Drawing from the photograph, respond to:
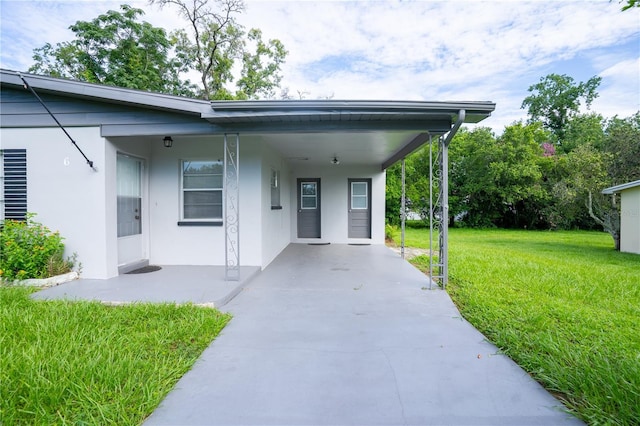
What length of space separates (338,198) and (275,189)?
3.11 meters

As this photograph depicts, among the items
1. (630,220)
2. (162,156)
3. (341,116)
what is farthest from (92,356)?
(630,220)

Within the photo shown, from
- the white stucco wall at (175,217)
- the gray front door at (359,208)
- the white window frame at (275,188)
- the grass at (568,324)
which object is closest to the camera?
the grass at (568,324)

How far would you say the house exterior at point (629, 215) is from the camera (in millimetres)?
9264

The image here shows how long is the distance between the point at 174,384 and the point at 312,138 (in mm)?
4677

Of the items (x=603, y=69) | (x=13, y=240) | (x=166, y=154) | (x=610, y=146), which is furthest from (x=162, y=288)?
(x=603, y=69)

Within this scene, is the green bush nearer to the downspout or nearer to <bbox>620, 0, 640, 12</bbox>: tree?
the downspout

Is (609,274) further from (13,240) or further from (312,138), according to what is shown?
(13,240)

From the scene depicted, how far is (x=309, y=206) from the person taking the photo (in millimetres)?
10445

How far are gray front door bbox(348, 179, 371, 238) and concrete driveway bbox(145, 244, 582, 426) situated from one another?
5.99 metres

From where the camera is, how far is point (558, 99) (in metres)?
25.7

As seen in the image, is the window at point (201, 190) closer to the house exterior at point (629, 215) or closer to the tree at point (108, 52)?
the house exterior at point (629, 215)

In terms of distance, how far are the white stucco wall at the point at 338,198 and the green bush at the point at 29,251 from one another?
639cm

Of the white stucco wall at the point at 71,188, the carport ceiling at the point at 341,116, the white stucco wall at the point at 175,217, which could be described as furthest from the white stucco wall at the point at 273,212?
the white stucco wall at the point at 71,188

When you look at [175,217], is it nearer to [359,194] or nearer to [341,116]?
[341,116]
